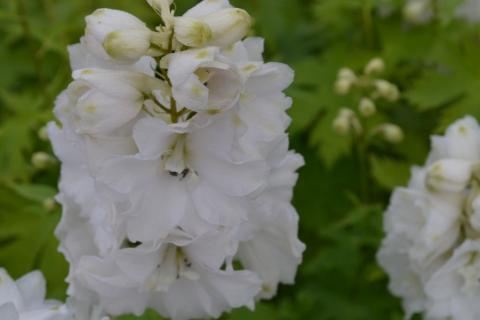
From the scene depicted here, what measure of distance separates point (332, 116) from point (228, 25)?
1.82 m

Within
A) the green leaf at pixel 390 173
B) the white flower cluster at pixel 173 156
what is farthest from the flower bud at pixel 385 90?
the white flower cluster at pixel 173 156

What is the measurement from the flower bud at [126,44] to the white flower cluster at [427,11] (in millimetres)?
1747

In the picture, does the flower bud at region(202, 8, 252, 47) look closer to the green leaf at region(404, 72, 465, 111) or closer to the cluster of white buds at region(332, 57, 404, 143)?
the cluster of white buds at region(332, 57, 404, 143)

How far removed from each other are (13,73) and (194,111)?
2440mm

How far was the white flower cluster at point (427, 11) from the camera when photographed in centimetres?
377

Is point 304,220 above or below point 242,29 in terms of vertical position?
below

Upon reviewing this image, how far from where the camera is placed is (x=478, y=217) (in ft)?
8.64

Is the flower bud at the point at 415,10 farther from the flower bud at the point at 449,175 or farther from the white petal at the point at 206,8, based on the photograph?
the white petal at the point at 206,8

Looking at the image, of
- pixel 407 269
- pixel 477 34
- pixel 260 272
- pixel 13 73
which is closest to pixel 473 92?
pixel 477 34

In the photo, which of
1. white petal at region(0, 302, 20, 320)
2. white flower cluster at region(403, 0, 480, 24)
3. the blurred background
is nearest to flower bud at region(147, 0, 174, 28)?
white petal at region(0, 302, 20, 320)

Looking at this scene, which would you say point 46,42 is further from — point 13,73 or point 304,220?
point 304,220

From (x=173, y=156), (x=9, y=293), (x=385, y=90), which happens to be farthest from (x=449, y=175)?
(x=9, y=293)

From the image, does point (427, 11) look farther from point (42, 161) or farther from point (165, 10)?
point (165, 10)

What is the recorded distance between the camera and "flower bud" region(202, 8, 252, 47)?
2.04m
